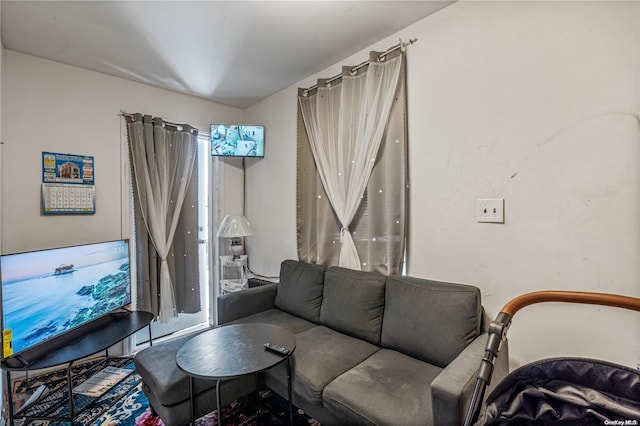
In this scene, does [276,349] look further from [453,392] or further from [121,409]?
[121,409]

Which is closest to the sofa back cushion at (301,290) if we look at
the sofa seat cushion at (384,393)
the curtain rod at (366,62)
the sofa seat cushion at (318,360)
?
the sofa seat cushion at (318,360)

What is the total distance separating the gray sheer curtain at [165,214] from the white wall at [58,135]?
17 cm

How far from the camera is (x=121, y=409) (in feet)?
6.28

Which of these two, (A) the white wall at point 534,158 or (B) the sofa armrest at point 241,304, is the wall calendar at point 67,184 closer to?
(B) the sofa armrest at point 241,304

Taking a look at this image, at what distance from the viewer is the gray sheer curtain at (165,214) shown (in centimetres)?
277

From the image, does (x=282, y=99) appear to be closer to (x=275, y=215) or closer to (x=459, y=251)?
(x=275, y=215)

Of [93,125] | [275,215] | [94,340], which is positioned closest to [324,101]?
[275,215]

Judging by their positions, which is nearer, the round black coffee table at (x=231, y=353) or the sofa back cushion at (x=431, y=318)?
the round black coffee table at (x=231, y=353)

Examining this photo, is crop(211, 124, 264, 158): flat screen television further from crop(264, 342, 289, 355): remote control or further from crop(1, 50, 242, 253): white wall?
crop(264, 342, 289, 355): remote control

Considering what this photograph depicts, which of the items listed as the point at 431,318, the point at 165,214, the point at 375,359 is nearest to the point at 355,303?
the point at 375,359

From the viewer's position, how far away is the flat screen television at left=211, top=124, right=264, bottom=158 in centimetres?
321

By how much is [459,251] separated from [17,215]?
3328 mm

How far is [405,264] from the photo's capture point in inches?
81.4

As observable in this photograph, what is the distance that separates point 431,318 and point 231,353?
1.15 m
